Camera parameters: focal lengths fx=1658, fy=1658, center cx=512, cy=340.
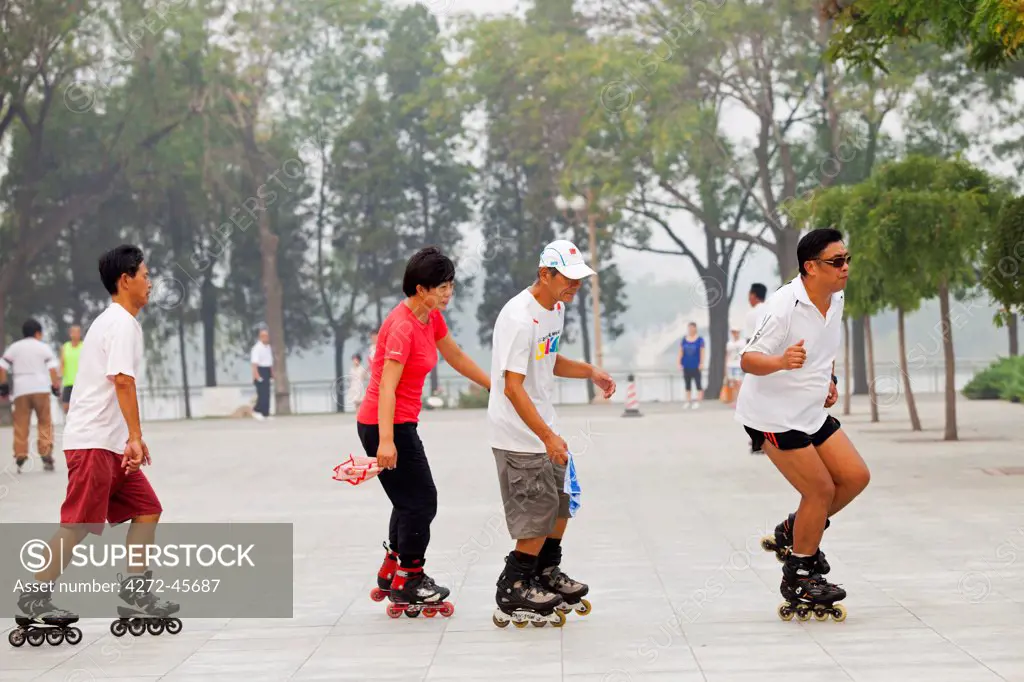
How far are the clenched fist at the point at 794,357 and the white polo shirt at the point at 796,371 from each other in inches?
10.3

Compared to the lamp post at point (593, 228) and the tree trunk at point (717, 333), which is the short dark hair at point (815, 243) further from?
the tree trunk at point (717, 333)

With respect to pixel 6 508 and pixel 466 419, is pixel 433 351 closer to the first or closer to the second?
pixel 6 508

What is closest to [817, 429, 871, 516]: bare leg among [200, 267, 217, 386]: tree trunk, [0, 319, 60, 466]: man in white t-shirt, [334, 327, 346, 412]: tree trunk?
[0, 319, 60, 466]: man in white t-shirt

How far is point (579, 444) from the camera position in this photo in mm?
23359

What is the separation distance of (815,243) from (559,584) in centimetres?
212

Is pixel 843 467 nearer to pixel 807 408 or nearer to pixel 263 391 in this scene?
pixel 807 408

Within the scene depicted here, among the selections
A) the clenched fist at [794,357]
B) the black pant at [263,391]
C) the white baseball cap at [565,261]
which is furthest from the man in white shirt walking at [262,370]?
the clenched fist at [794,357]

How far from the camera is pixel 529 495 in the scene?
8039 mm

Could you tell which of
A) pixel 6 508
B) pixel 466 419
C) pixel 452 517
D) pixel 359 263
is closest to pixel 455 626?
pixel 452 517

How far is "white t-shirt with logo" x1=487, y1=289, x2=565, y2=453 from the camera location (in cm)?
793

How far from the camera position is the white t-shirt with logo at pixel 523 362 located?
26.0ft

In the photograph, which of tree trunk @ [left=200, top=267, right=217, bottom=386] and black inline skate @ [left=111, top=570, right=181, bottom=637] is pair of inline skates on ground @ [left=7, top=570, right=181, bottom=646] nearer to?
black inline skate @ [left=111, top=570, right=181, bottom=637]

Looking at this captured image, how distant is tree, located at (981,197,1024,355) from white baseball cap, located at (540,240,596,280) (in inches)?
353

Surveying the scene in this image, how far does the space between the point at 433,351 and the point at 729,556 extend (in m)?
2.96
